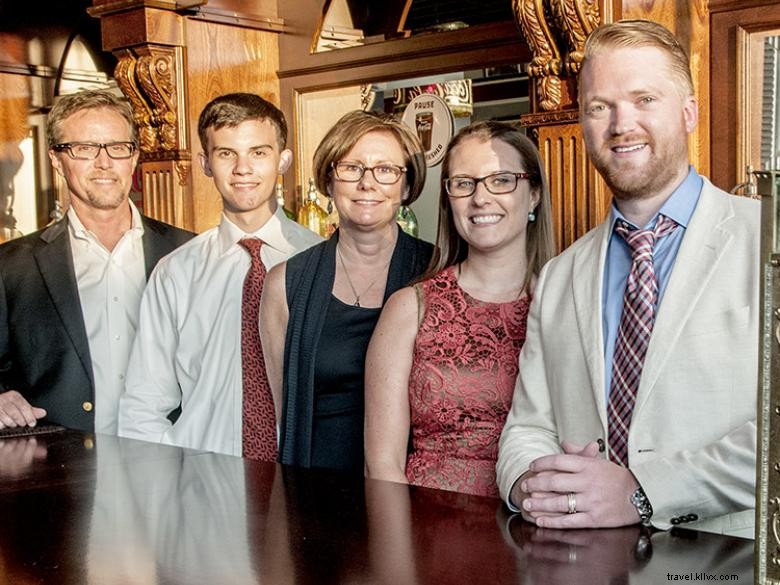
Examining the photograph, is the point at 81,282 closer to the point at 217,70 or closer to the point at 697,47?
the point at 217,70

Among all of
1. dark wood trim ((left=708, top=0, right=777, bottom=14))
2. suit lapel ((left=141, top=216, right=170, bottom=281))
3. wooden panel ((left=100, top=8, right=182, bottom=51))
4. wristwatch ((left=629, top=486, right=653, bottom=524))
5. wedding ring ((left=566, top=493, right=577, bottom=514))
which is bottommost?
wristwatch ((left=629, top=486, right=653, bottom=524))

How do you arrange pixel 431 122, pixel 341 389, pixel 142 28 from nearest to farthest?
pixel 341 389 < pixel 431 122 < pixel 142 28

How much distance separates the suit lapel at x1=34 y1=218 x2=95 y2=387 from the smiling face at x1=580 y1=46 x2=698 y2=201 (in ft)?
5.89

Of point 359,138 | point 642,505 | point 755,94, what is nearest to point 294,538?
point 642,505

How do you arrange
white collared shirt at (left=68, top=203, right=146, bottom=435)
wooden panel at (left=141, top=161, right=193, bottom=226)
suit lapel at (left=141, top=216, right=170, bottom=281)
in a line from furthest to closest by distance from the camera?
wooden panel at (left=141, top=161, right=193, bottom=226) → suit lapel at (left=141, top=216, right=170, bottom=281) → white collared shirt at (left=68, top=203, right=146, bottom=435)

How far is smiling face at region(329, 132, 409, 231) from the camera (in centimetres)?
288

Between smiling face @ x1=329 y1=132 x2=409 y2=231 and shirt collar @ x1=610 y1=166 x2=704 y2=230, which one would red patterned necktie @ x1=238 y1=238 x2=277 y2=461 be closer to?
smiling face @ x1=329 y1=132 x2=409 y2=231

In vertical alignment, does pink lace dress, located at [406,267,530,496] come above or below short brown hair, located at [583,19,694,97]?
below

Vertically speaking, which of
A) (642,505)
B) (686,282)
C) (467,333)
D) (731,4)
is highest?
(731,4)

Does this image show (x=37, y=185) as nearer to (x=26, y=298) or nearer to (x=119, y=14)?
(x=119, y=14)

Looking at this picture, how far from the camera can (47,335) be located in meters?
3.35

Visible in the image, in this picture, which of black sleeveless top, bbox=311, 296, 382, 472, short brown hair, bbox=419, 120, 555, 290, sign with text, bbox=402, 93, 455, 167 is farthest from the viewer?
sign with text, bbox=402, 93, 455, 167

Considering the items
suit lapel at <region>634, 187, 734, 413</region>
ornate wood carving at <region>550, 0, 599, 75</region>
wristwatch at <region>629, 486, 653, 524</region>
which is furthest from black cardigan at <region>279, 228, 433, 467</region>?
wristwatch at <region>629, 486, 653, 524</region>

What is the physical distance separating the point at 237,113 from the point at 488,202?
1.01 m
